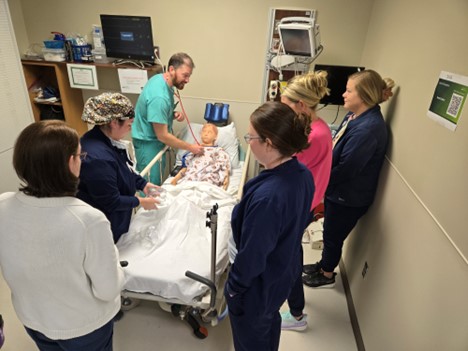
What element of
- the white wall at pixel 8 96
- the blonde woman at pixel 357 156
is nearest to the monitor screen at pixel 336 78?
the blonde woman at pixel 357 156

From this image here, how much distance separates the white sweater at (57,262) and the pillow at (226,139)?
227 cm

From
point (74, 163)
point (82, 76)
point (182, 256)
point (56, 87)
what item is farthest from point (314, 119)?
point (56, 87)

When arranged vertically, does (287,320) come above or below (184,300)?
below

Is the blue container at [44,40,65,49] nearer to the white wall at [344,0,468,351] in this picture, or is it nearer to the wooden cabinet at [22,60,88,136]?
the wooden cabinet at [22,60,88,136]

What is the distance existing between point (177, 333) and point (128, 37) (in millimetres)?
2795

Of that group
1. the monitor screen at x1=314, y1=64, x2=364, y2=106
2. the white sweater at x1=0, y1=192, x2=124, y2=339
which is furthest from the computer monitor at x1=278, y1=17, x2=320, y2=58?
A: the white sweater at x1=0, y1=192, x2=124, y2=339

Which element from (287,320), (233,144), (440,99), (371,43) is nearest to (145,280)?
(287,320)

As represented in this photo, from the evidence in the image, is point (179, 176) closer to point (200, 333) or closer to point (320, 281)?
point (200, 333)

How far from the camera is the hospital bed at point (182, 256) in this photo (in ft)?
5.63

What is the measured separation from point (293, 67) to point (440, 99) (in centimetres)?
173

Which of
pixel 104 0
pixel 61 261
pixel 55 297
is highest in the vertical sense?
pixel 104 0

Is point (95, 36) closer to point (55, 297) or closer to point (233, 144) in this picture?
point (233, 144)

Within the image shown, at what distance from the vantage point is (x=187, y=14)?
329cm

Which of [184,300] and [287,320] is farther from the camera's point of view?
[287,320]
